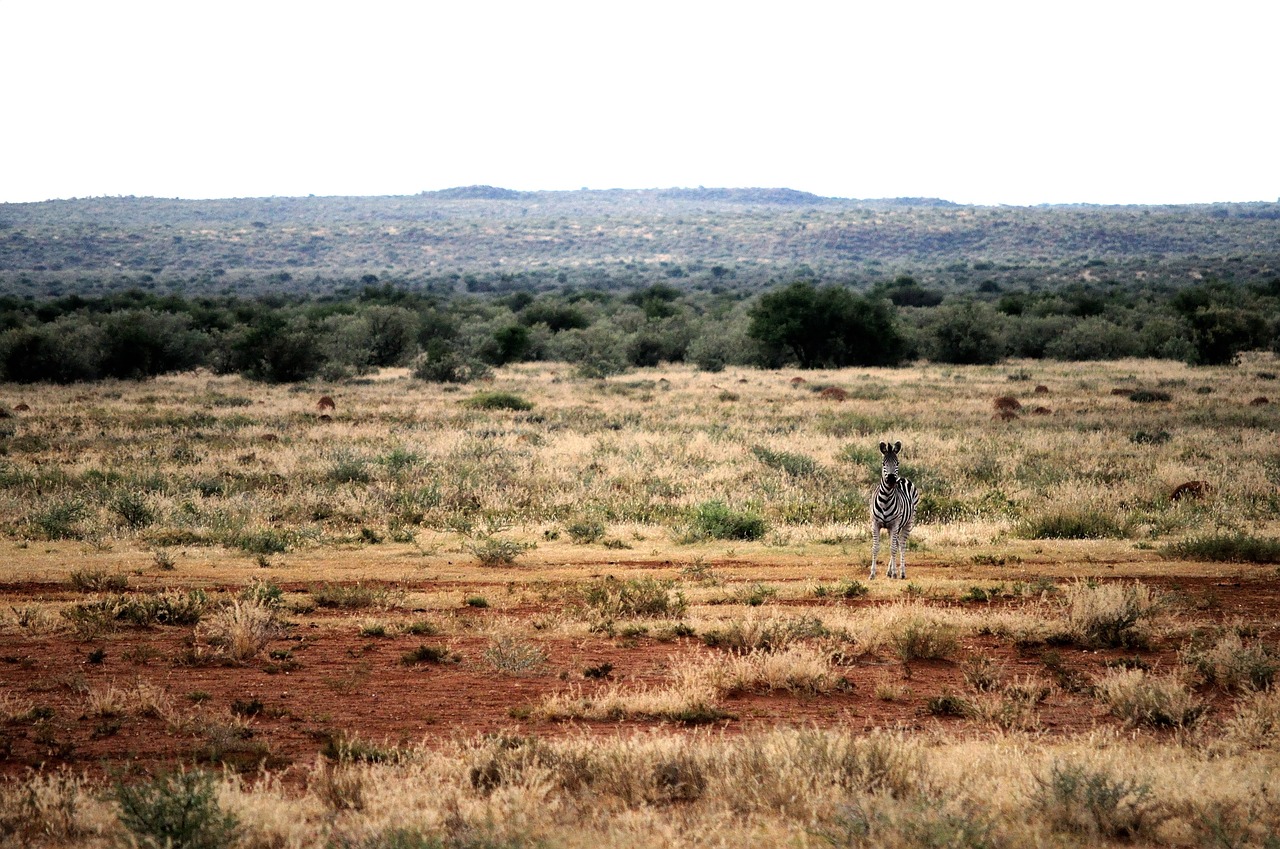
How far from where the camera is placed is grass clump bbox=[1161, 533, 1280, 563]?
13.7m

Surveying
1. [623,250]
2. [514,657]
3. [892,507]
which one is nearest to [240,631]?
[514,657]

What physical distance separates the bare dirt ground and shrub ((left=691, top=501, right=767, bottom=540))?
15.5 ft

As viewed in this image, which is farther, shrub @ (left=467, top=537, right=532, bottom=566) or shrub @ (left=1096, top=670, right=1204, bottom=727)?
shrub @ (left=467, top=537, right=532, bottom=566)

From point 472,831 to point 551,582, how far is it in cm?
745

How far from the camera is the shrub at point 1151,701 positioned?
308 inches

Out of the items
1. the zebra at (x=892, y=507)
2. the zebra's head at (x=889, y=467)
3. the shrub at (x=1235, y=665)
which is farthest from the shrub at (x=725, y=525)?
the shrub at (x=1235, y=665)

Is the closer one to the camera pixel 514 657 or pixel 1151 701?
pixel 1151 701

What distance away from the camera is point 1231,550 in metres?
13.8

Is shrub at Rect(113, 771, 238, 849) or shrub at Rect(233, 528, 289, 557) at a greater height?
shrub at Rect(113, 771, 238, 849)

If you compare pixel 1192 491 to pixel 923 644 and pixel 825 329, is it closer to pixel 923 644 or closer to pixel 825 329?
pixel 923 644

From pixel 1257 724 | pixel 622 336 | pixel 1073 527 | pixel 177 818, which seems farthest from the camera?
pixel 622 336

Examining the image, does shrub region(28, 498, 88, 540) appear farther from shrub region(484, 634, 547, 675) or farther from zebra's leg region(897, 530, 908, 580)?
zebra's leg region(897, 530, 908, 580)

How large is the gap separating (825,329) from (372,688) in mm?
45450

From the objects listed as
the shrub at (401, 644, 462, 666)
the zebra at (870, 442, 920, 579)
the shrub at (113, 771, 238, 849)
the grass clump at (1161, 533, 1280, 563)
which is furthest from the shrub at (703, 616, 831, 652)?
the grass clump at (1161, 533, 1280, 563)
